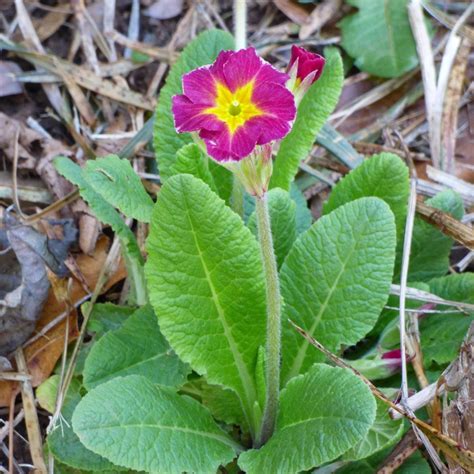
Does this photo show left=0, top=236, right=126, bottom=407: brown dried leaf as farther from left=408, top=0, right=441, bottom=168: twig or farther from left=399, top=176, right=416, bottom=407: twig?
left=408, top=0, right=441, bottom=168: twig

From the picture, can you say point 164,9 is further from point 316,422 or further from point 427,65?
point 316,422

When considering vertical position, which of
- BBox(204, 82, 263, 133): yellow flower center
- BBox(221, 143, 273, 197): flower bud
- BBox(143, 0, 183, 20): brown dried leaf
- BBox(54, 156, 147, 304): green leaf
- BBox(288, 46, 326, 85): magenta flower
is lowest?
BBox(54, 156, 147, 304): green leaf

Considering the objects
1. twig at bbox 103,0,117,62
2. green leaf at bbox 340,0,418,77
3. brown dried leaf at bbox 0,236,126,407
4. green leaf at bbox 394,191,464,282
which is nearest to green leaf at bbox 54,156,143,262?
brown dried leaf at bbox 0,236,126,407

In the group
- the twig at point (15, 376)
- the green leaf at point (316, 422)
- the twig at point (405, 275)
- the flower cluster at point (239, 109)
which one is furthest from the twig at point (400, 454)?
the twig at point (15, 376)

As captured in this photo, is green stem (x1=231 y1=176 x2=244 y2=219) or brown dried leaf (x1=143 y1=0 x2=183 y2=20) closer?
green stem (x1=231 y1=176 x2=244 y2=219)

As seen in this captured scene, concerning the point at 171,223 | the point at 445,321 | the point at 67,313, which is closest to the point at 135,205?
the point at 171,223

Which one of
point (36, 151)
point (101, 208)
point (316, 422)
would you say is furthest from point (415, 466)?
point (36, 151)
